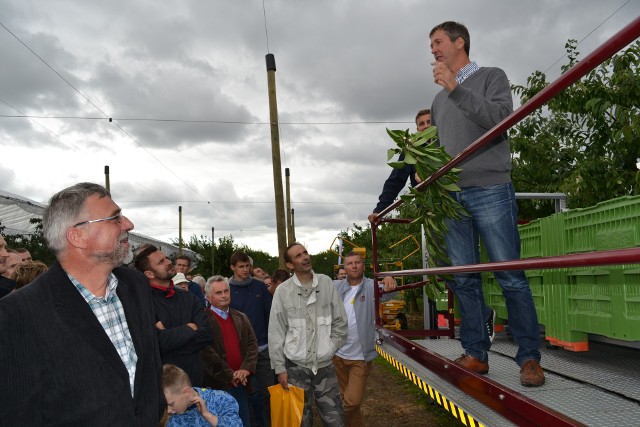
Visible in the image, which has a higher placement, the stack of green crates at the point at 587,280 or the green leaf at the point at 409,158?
the green leaf at the point at 409,158

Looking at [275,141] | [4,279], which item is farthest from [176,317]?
[275,141]

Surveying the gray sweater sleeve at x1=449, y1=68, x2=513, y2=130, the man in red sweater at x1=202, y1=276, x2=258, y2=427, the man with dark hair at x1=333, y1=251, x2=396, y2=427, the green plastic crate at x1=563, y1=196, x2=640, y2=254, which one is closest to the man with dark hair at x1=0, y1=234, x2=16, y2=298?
the man in red sweater at x1=202, y1=276, x2=258, y2=427

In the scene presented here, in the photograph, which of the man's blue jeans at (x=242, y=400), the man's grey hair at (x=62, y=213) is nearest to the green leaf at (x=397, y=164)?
the man's grey hair at (x=62, y=213)

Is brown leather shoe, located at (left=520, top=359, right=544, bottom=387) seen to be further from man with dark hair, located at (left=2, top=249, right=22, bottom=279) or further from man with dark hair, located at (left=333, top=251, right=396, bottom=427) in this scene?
man with dark hair, located at (left=2, top=249, right=22, bottom=279)

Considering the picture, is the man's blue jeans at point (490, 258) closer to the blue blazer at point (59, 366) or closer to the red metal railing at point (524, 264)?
the red metal railing at point (524, 264)

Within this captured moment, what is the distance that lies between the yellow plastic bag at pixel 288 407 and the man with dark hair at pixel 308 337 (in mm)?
144

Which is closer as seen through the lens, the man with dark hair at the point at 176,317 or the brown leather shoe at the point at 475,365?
the brown leather shoe at the point at 475,365

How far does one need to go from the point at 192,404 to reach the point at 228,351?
2.10 m

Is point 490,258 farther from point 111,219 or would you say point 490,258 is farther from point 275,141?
point 275,141

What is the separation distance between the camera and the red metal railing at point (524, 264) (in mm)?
1561

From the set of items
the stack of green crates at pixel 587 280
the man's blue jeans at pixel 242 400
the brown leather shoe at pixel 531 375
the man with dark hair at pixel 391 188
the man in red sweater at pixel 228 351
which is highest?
the man with dark hair at pixel 391 188

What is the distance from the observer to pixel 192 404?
3.95m

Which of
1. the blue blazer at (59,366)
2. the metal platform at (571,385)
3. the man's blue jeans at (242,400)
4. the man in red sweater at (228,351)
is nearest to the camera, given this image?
the blue blazer at (59,366)

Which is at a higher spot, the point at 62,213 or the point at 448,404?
the point at 62,213
